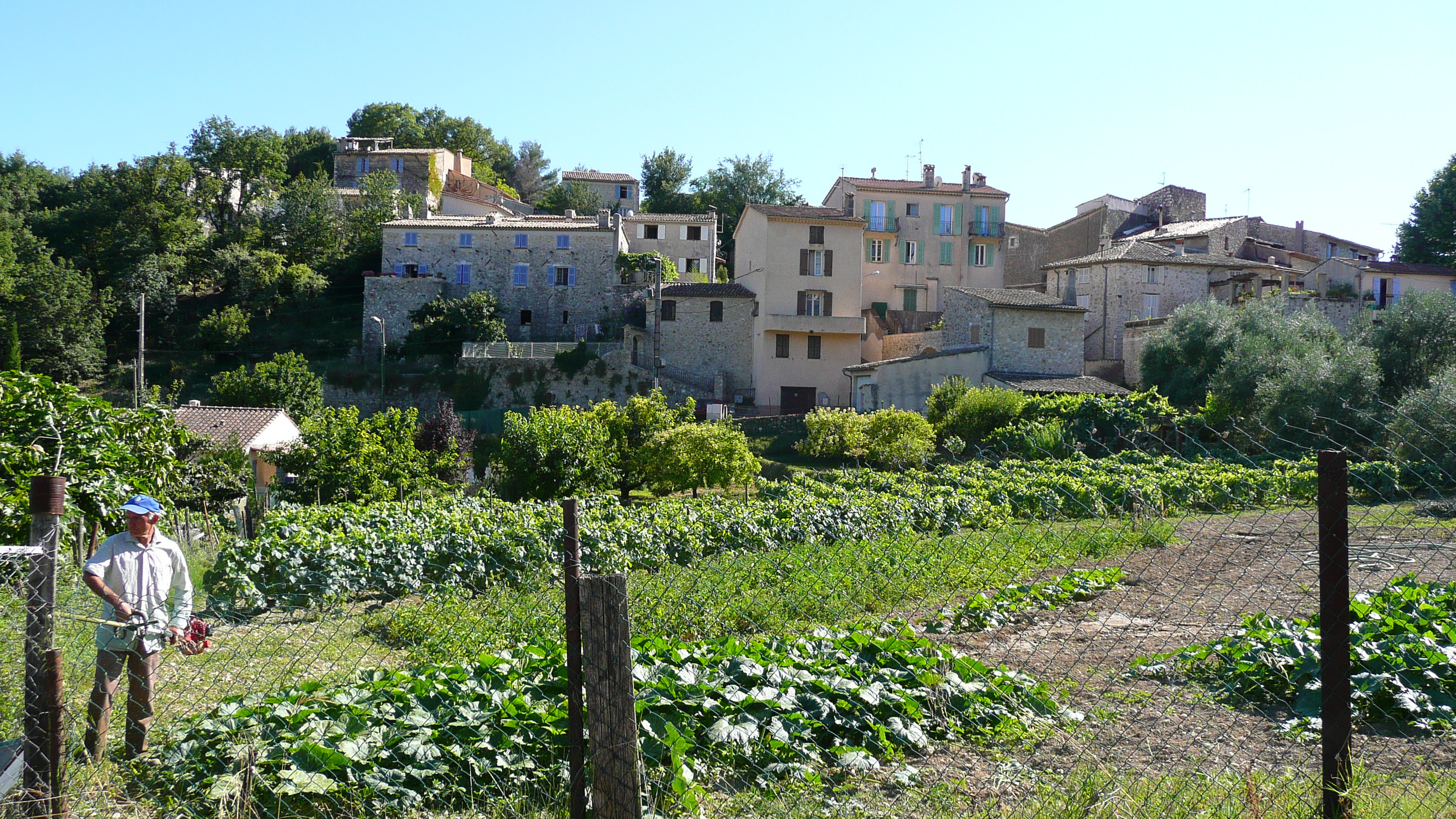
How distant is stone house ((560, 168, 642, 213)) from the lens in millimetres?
67562

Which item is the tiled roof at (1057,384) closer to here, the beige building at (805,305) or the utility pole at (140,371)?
the beige building at (805,305)

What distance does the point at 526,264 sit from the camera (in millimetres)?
51062

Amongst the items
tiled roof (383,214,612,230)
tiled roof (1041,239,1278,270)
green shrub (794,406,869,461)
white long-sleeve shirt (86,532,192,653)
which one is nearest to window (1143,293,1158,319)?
tiled roof (1041,239,1278,270)

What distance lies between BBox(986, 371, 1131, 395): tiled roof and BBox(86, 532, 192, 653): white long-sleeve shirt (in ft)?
103

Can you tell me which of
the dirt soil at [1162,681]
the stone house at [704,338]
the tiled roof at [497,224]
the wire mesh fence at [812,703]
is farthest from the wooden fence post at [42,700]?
the tiled roof at [497,224]

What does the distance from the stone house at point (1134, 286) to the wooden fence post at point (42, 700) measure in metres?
43.5

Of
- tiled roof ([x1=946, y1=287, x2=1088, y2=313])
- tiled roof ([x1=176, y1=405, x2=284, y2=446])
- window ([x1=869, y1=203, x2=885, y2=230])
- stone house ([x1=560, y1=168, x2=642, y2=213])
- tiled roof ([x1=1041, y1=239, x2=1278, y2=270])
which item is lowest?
tiled roof ([x1=176, y1=405, x2=284, y2=446])

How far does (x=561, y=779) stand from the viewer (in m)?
4.18

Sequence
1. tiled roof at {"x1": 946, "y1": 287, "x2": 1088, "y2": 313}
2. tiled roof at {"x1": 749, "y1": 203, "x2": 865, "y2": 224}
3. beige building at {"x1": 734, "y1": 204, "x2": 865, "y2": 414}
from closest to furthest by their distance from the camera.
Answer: tiled roof at {"x1": 946, "y1": 287, "x2": 1088, "y2": 313}
beige building at {"x1": 734, "y1": 204, "x2": 865, "y2": 414}
tiled roof at {"x1": 749, "y1": 203, "x2": 865, "y2": 224}

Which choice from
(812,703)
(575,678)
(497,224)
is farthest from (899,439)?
(497,224)

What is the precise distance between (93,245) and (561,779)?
62872 mm

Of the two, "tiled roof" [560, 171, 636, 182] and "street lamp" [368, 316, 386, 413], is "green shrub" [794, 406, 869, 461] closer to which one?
"street lamp" [368, 316, 386, 413]

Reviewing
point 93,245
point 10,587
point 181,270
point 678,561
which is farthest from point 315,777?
point 93,245

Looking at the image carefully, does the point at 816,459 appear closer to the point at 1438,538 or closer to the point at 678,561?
the point at 678,561
